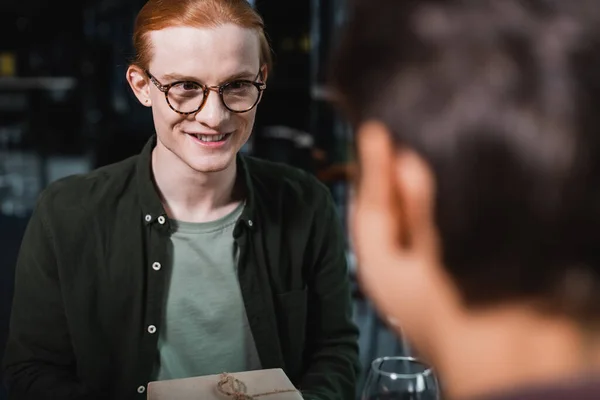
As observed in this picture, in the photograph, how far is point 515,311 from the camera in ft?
1.57

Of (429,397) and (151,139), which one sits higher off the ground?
(151,139)

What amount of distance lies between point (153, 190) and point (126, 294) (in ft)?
0.59

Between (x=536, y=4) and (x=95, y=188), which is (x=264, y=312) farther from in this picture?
(x=536, y=4)

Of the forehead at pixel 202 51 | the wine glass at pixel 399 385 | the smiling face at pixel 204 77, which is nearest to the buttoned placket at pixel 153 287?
the smiling face at pixel 204 77

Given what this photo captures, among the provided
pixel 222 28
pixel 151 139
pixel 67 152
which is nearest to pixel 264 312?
pixel 151 139

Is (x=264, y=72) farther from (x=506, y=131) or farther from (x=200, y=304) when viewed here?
(x=506, y=131)

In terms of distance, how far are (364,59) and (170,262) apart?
0.81 meters

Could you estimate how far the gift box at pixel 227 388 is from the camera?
1018 millimetres

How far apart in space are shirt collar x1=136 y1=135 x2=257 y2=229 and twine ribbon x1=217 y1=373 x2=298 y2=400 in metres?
0.31

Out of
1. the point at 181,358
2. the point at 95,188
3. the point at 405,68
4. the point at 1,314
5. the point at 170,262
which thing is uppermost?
the point at 405,68

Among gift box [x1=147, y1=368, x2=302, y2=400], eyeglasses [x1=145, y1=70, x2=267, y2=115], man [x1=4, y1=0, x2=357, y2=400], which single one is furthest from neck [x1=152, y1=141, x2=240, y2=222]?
gift box [x1=147, y1=368, x2=302, y2=400]

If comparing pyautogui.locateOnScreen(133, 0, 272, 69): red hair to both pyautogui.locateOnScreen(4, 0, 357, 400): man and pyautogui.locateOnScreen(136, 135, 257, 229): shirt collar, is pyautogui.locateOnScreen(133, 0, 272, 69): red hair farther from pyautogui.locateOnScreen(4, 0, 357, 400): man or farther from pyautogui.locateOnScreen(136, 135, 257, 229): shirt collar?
pyautogui.locateOnScreen(136, 135, 257, 229): shirt collar

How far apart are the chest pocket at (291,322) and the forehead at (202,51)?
0.42 metres

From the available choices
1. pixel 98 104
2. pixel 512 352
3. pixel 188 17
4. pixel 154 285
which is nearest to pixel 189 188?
pixel 154 285
